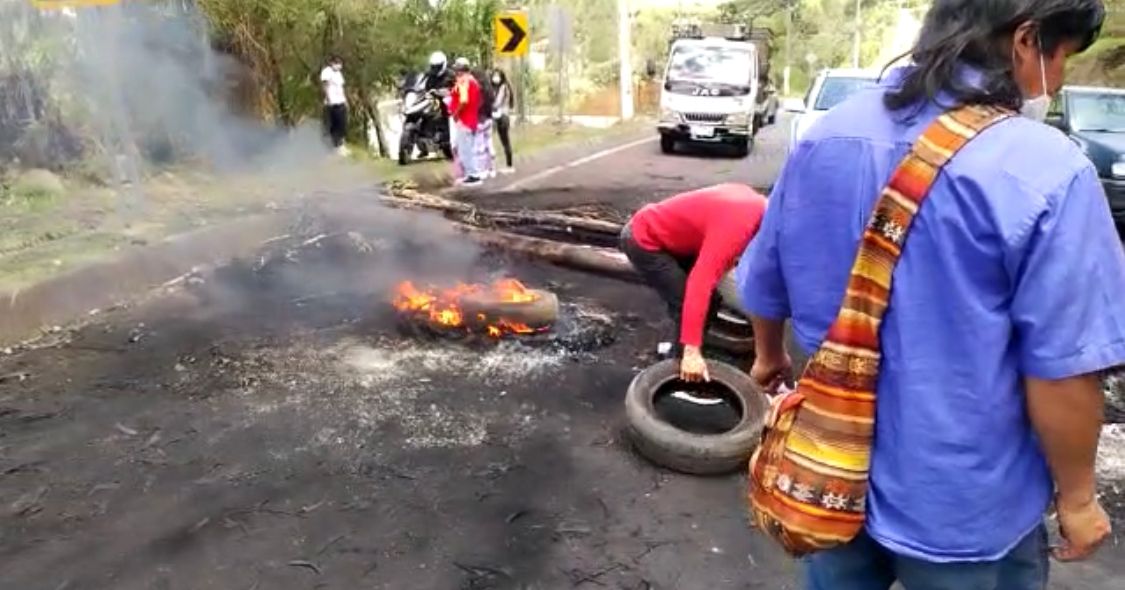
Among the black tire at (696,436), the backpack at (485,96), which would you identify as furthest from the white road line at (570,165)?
the black tire at (696,436)

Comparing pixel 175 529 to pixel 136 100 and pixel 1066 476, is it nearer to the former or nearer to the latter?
pixel 1066 476

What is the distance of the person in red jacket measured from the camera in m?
3.84

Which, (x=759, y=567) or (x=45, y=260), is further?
(x=45, y=260)

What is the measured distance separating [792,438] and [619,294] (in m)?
5.76

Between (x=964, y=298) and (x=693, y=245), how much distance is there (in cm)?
300

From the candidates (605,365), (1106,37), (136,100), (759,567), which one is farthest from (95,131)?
(1106,37)

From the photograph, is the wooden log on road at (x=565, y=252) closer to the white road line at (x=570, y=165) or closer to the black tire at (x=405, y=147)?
the white road line at (x=570, y=165)

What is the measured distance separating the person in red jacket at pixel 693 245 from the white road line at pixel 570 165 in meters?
8.16

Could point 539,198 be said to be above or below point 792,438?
below

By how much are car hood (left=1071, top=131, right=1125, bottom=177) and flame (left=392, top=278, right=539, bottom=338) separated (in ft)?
23.1

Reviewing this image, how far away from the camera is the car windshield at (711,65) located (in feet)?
61.3

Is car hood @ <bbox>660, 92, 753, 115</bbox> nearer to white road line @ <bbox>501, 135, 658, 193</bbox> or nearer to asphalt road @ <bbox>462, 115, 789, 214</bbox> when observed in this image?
asphalt road @ <bbox>462, 115, 789, 214</bbox>

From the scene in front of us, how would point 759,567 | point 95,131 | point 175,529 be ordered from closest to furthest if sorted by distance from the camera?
point 759,567 < point 175,529 < point 95,131

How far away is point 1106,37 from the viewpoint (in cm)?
2277
